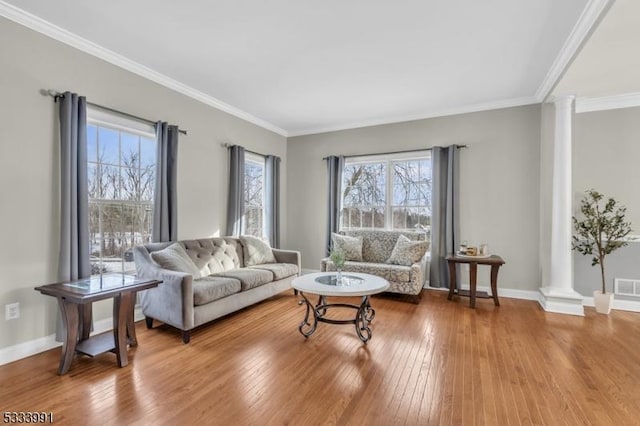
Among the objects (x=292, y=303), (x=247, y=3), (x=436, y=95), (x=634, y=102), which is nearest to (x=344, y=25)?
(x=247, y=3)

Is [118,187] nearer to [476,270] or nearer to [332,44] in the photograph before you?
[332,44]

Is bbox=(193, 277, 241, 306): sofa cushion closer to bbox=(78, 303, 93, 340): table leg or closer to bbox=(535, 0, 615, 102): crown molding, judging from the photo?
bbox=(78, 303, 93, 340): table leg

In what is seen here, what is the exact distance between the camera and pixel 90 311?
8.93 ft

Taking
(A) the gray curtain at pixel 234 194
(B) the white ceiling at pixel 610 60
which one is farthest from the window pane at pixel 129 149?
(B) the white ceiling at pixel 610 60

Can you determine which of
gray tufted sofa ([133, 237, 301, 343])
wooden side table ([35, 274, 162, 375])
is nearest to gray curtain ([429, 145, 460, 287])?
gray tufted sofa ([133, 237, 301, 343])

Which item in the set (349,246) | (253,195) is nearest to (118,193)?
(253,195)

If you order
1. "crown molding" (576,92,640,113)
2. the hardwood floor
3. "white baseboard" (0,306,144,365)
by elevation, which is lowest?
the hardwood floor

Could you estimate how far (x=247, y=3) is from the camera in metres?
2.40

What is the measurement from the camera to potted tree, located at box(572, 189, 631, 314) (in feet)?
12.3

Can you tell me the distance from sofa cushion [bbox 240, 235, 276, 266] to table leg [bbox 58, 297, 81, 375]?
2.17 metres

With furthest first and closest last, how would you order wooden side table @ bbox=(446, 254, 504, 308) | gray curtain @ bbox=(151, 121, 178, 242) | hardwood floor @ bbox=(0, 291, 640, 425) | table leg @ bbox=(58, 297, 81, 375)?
1. wooden side table @ bbox=(446, 254, 504, 308)
2. gray curtain @ bbox=(151, 121, 178, 242)
3. table leg @ bbox=(58, 297, 81, 375)
4. hardwood floor @ bbox=(0, 291, 640, 425)

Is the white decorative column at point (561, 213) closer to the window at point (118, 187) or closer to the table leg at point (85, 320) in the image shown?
the window at point (118, 187)

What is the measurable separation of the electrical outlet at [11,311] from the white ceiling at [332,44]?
2.34 m

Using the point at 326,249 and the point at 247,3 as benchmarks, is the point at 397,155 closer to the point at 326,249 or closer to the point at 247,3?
the point at 326,249
